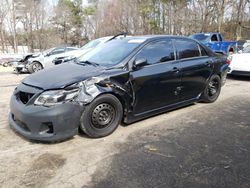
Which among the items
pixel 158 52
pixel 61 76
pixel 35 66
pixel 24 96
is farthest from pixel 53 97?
pixel 35 66

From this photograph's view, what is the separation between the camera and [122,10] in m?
34.9

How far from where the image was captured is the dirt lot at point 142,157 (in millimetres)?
2652

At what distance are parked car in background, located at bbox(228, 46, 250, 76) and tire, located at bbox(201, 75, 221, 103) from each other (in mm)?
3252

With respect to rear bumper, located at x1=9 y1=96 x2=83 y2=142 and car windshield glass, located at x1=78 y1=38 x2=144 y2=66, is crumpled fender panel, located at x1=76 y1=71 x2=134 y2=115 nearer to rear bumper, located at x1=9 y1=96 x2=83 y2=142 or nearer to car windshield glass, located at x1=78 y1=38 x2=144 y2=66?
rear bumper, located at x1=9 y1=96 x2=83 y2=142

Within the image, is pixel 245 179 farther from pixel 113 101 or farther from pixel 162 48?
pixel 162 48

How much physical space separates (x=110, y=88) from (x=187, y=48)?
2090 millimetres

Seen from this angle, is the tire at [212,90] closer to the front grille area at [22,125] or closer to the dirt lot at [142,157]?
the dirt lot at [142,157]

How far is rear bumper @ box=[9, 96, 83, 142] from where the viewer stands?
321cm

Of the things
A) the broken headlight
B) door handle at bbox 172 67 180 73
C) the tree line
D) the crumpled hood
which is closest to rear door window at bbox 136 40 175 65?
door handle at bbox 172 67 180 73

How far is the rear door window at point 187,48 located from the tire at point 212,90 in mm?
810

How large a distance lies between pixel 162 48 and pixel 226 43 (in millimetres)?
12510

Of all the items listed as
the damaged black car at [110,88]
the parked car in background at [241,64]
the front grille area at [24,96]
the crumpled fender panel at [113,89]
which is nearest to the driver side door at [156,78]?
the damaged black car at [110,88]

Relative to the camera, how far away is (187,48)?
4.86 m

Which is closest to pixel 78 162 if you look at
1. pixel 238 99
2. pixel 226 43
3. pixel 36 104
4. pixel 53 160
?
pixel 53 160
